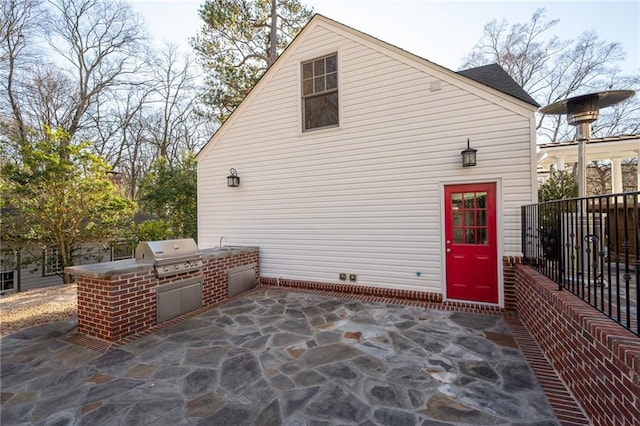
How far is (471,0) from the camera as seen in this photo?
6188 mm

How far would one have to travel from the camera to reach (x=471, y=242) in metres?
4.58

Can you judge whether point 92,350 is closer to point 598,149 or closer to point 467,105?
point 467,105

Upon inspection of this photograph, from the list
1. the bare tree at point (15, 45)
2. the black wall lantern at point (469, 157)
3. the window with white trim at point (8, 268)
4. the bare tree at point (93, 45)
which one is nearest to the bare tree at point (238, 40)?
the bare tree at point (93, 45)

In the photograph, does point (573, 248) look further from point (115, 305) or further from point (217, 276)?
point (115, 305)

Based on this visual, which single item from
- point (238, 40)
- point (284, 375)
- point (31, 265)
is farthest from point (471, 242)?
point (31, 265)

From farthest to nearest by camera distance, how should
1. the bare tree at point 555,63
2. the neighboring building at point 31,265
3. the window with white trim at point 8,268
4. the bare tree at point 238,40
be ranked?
the bare tree at point 555,63 → the bare tree at point 238,40 → the neighboring building at point 31,265 → the window with white trim at point 8,268

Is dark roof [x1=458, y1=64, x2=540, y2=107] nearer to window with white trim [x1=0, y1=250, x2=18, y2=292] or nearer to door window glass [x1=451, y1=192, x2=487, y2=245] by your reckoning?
door window glass [x1=451, y1=192, x2=487, y2=245]

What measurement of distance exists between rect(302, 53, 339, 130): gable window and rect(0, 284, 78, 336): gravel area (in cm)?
563

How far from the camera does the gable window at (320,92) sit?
5707 mm

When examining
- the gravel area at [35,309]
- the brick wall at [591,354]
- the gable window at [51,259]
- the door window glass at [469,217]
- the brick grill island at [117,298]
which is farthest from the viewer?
the gable window at [51,259]

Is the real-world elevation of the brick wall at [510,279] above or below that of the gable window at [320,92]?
below

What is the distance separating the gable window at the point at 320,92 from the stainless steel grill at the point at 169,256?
3449mm

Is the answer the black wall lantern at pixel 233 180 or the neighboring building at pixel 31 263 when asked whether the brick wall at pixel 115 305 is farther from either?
the neighboring building at pixel 31 263

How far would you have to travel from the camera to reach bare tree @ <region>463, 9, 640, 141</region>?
11930 millimetres
